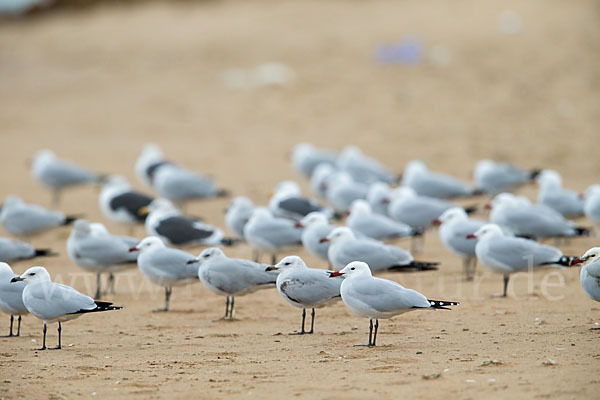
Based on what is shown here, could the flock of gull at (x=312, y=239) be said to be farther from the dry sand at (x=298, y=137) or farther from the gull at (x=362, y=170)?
the dry sand at (x=298, y=137)

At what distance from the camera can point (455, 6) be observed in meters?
31.0

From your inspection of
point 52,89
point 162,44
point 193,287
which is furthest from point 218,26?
point 193,287

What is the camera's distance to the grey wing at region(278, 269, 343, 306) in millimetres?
8281

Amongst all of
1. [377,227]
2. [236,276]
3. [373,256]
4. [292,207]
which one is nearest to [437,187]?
[292,207]

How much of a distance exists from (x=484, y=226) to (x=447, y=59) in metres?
→ 17.0

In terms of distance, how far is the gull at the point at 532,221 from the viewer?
445 inches

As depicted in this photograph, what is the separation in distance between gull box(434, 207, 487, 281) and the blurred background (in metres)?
6.89

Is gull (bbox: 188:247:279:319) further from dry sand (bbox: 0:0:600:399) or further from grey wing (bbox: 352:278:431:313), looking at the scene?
grey wing (bbox: 352:278:431:313)

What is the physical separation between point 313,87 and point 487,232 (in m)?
15.8

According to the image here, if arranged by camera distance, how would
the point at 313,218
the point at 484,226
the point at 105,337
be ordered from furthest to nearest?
the point at 313,218 < the point at 484,226 < the point at 105,337

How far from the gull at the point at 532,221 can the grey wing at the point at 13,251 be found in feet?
19.6

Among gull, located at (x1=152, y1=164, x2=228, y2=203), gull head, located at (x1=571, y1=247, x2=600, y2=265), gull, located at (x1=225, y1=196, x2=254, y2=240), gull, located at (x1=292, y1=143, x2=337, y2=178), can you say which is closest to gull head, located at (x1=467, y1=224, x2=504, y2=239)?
gull head, located at (x1=571, y1=247, x2=600, y2=265)

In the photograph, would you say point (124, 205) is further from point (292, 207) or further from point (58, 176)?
point (58, 176)

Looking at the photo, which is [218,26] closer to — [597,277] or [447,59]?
[447,59]
